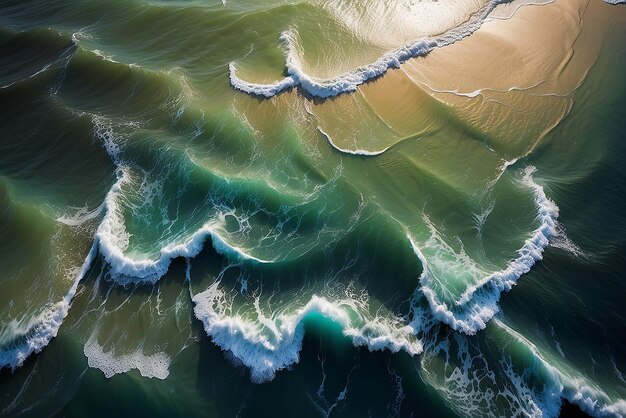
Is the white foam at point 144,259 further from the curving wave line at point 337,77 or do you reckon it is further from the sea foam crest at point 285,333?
the curving wave line at point 337,77

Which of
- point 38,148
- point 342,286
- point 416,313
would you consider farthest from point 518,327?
point 38,148


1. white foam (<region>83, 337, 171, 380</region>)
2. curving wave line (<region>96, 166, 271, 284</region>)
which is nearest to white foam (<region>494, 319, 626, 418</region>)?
curving wave line (<region>96, 166, 271, 284</region>)

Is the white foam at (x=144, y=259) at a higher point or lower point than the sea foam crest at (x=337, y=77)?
lower

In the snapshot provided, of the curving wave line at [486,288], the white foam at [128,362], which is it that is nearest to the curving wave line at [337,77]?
the curving wave line at [486,288]

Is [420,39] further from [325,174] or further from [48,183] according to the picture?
[48,183]

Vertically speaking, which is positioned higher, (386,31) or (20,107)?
(386,31)

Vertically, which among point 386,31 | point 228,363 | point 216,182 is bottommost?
point 228,363

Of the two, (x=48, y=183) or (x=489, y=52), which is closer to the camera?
(x=48, y=183)
